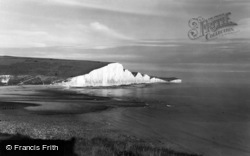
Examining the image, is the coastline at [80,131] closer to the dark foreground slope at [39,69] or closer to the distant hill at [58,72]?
the dark foreground slope at [39,69]

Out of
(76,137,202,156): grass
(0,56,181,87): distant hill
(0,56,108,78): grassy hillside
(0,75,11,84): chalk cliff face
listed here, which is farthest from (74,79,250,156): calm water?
(0,56,108,78): grassy hillside

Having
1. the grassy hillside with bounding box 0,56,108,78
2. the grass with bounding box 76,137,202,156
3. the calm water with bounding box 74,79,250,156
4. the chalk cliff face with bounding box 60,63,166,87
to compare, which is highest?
the grassy hillside with bounding box 0,56,108,78

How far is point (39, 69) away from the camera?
28.7 m

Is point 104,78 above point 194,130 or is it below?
above

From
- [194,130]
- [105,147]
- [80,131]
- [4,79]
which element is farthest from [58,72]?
[105,147]

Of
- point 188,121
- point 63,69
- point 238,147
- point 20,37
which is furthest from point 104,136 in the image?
point 63,69

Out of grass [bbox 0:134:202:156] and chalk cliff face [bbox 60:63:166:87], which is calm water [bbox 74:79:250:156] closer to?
grass [bbox 0:134:202:156]

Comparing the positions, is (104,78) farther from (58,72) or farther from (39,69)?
(39,69)

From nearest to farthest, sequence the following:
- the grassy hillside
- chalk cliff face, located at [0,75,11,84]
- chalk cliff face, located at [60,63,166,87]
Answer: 1. chalk cliff face, located at [0,75,11,84]
2. the grassy hillside
3. chalk cliff face, located at [60,63,166,87]

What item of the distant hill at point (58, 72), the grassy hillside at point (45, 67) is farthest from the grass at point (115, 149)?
the grassy hillside at point (45, 67)

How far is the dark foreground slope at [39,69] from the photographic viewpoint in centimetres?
2504

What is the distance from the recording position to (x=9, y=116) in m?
11.2

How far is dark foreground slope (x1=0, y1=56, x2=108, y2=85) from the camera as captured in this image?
25039 millimetres

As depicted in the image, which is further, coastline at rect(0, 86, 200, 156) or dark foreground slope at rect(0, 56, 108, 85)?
dark foreground slope at rect(0, 56, 108, 85)
